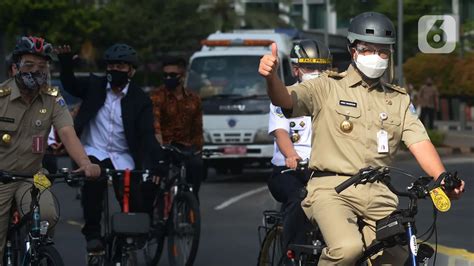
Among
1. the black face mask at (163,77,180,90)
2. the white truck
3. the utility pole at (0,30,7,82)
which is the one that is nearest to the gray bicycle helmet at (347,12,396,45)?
the black face mask at (163,77,180,90)

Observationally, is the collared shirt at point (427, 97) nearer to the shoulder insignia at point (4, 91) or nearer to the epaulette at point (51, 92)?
the epaulette at point (51, 92)

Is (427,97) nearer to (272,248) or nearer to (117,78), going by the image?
(117,78)

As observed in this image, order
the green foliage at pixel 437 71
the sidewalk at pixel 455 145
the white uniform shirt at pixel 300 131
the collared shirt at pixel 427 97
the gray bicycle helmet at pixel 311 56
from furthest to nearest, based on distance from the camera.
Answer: the green foliage at pixel 437 71
the collared shirt at pixel 427 97
the sidewalk at pixel 455 145
the white uniform shirt at pixel 300 131
the gray bicycle helmet at pixel 311 56

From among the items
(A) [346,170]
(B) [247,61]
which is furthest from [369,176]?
(B) [247,61]

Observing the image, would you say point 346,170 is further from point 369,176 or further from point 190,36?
point 190,36

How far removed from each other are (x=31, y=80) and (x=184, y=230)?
2.74 metres

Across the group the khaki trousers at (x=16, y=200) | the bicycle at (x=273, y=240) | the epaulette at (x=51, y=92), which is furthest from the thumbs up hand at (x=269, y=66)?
the epaulette at (x=51, y=92)

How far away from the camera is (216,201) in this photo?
676 inches

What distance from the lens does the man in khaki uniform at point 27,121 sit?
7750mm

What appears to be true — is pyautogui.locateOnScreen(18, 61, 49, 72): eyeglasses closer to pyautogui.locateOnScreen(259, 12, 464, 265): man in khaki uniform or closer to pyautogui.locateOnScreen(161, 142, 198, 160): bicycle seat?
pyautogui.locateOnScreen(259, 12, 464, 265): man in khaki uniform

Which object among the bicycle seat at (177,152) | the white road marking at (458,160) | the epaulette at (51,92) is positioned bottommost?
the white road marking at (458,160)

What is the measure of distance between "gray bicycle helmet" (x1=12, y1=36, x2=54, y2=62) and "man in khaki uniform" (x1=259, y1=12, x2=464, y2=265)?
201cm

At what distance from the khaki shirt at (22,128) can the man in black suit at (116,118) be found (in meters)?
1.43

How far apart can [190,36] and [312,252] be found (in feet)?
166
